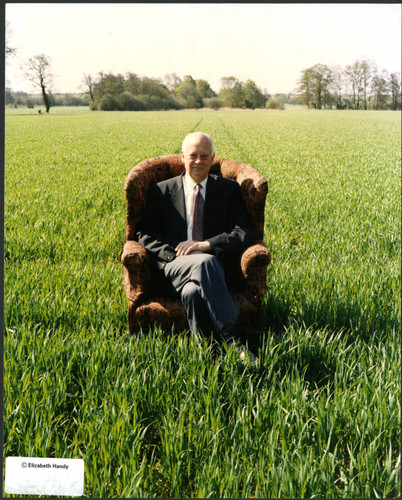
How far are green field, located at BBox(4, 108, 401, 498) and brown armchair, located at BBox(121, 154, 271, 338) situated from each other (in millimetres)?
139

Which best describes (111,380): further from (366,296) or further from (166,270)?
(366,296)

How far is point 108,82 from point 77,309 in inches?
64.6

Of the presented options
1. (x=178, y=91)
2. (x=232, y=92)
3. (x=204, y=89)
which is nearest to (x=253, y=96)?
(x=232, y=92)

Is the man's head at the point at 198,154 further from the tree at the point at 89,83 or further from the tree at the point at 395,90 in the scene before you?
the tree at the point at 395,90

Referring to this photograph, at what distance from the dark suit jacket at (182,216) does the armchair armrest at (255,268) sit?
11 cm

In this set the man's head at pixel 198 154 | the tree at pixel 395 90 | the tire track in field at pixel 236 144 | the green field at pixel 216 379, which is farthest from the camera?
the tire track in field at pixel 236 144

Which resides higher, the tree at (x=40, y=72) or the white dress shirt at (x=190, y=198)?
the tree at (x=40, y=72)

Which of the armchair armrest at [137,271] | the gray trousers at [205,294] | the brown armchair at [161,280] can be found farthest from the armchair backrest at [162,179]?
the gray trousers at [205,294]

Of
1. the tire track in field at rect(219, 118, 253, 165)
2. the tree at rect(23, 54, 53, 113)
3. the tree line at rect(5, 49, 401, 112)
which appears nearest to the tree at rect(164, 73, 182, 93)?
the tree line at rect(5, 49, 401, 112)

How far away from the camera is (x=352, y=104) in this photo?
2.96m

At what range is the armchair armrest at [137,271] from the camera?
277 cm

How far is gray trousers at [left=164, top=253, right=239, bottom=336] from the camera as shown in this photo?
2.56 m

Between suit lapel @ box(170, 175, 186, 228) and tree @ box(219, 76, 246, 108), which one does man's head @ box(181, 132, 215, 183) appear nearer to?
suit lapel @ box(170, 175, 186, 228)

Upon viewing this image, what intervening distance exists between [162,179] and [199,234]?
0.60 m
